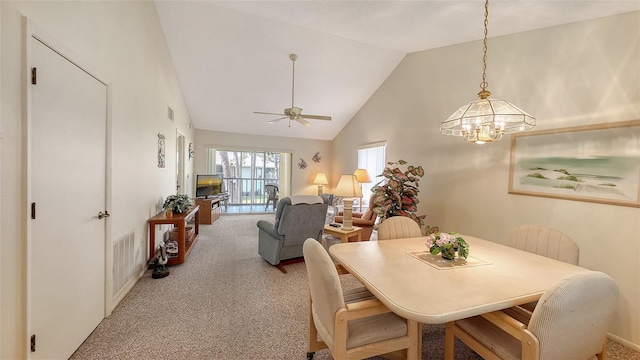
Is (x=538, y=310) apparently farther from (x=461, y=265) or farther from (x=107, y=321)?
(x=107, y=321)

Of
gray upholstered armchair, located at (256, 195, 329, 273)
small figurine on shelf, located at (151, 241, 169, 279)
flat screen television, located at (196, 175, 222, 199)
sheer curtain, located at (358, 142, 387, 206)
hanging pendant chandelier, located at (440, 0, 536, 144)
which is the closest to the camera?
hanging pendant chandelier, located at (440, 0, 536, 144)

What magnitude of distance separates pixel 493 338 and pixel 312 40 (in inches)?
165

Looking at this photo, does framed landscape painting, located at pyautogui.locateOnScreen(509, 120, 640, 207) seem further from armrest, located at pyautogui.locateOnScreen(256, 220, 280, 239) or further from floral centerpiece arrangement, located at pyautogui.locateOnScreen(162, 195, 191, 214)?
floral centerpiece arrangement, located at pyautogui.locateOnScreen(162, 195, 191, 214)

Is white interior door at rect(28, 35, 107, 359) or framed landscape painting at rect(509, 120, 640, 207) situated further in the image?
framed landscape painting at rect(509, 120, 640, 207)

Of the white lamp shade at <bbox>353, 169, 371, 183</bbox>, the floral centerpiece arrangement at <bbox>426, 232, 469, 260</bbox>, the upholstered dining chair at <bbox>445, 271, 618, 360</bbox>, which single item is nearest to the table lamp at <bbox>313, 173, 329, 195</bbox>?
the white lamp shade at <bbox>353, 169, 371, 183</bbox>

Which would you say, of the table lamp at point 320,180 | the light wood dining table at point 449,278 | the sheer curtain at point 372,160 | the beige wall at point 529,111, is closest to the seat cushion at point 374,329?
the light wood dining table at point 449,278

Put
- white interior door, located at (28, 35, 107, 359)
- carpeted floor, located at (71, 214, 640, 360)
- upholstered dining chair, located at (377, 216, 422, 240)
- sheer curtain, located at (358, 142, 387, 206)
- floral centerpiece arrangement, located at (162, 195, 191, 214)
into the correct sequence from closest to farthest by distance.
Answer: white interior door, located at (28, 35, 107, 359)
carpeted floor, located at (71, 214, 640, 360)
upholstered dining chair, located at (377, 216, 422, 240)
floral centerpiece arrangement, located at (162, 195, 191, 214)
sheer curtain, located at (358, 142, 387, 206)

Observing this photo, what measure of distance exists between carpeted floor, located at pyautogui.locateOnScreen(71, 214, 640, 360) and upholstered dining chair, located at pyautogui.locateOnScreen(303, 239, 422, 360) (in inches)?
24.1

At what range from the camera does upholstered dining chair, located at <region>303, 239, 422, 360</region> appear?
1.28 m

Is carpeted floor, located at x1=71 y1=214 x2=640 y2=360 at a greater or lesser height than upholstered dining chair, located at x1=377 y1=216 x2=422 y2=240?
lesser

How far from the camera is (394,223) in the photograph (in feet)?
7.95

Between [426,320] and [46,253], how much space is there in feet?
7.11

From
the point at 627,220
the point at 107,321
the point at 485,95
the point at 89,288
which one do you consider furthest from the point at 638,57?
the point at 107,321

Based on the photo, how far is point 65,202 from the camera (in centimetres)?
166
